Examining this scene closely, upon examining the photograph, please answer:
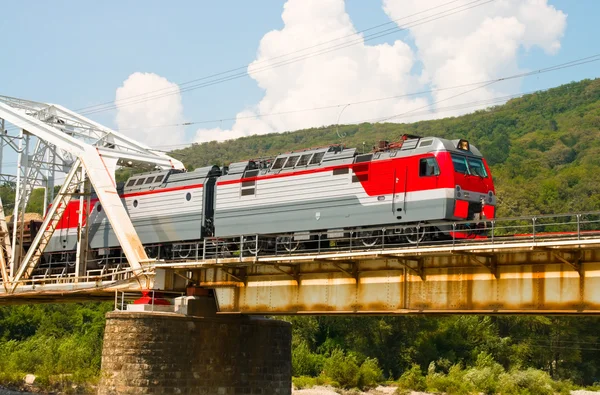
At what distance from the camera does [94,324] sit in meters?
90.4

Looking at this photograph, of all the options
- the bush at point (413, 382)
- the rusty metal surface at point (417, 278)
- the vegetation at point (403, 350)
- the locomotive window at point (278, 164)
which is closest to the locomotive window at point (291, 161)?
the locomotive window at point (278, 164)

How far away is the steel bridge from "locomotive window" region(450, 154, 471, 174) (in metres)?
2.49

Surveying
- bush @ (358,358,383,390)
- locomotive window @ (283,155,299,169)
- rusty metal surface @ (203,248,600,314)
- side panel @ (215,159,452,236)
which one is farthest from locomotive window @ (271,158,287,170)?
bush @ (358,358,383,390)

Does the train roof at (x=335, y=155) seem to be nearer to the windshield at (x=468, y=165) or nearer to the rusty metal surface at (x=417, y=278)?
the windshield at (x=468, y=165)

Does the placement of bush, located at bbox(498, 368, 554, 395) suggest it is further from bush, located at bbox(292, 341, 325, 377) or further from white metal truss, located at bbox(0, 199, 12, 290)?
white metal truss, located at bbox(0, 199, 12, 290)

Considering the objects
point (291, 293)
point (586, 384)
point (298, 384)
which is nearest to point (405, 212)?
point (291, 293)

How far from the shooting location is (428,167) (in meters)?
35.3

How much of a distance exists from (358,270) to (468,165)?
815 cm

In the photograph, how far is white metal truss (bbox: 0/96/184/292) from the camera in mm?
42819

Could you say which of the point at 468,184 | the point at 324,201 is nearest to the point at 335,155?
the point at 324,201

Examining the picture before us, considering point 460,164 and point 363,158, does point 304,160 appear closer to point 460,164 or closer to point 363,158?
point 363,158

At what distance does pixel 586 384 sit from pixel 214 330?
196ft

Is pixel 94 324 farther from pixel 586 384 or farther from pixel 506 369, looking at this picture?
pixel 586 384

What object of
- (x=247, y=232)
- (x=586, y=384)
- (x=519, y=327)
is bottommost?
(x=586, y=384)
